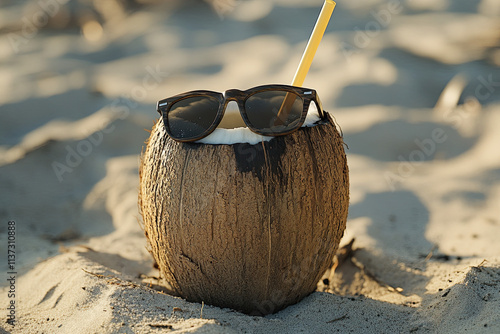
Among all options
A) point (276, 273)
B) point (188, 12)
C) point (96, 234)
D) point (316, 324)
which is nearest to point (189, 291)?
point (276, 273)

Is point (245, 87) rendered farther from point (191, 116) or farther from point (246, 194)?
point (246, 194)

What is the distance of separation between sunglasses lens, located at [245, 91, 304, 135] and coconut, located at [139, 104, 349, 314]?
47 millimetres

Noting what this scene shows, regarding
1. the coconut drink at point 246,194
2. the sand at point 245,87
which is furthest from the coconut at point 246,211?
the sand at point 245,87

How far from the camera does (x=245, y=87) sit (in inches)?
213

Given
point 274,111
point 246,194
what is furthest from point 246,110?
point 246,194

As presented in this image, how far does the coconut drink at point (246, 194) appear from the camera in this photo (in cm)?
211

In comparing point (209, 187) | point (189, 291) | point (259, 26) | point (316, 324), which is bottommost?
point (316, 324)

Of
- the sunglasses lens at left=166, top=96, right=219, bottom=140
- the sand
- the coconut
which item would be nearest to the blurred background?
the sand

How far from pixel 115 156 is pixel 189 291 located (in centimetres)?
256

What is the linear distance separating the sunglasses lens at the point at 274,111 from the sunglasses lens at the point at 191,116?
0.55ft

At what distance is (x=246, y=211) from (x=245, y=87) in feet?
11.4

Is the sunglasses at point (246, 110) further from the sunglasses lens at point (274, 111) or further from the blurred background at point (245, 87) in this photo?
the blurred background at point (245, 87)

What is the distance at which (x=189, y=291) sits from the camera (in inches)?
92.0

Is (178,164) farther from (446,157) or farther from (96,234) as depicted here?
(446,157)
